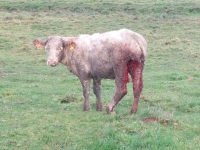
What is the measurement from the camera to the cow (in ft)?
32.3

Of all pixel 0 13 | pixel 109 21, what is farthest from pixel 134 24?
pixel 0 13

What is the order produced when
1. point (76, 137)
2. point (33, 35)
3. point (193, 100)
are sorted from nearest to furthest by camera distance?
point (76, 137)
point (193, 100)
point (33, 35)

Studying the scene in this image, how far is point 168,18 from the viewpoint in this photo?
32.0m

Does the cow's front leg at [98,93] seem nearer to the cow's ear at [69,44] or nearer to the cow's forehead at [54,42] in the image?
the cow's ear at [69,44]

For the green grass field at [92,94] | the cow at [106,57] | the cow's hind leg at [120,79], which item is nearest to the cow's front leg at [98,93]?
the cow at [106,57]

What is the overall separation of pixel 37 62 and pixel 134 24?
11.5 m

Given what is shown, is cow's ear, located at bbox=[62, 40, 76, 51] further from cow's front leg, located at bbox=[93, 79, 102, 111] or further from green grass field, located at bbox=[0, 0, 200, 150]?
green grass field, located at bbox=[0, 0, 200, 150]

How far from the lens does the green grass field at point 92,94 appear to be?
8141mm

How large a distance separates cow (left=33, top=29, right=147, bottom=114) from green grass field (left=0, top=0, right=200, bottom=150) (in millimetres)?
592

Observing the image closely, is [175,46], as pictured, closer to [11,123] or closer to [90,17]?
[90,17]

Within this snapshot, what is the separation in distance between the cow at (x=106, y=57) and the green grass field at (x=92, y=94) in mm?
592

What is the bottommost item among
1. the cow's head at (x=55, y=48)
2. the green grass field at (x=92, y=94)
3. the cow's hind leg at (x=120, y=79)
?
the green grass field at (x=92, y=94)

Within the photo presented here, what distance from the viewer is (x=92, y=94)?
534 inches

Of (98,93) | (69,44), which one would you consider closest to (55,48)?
(69,44)
